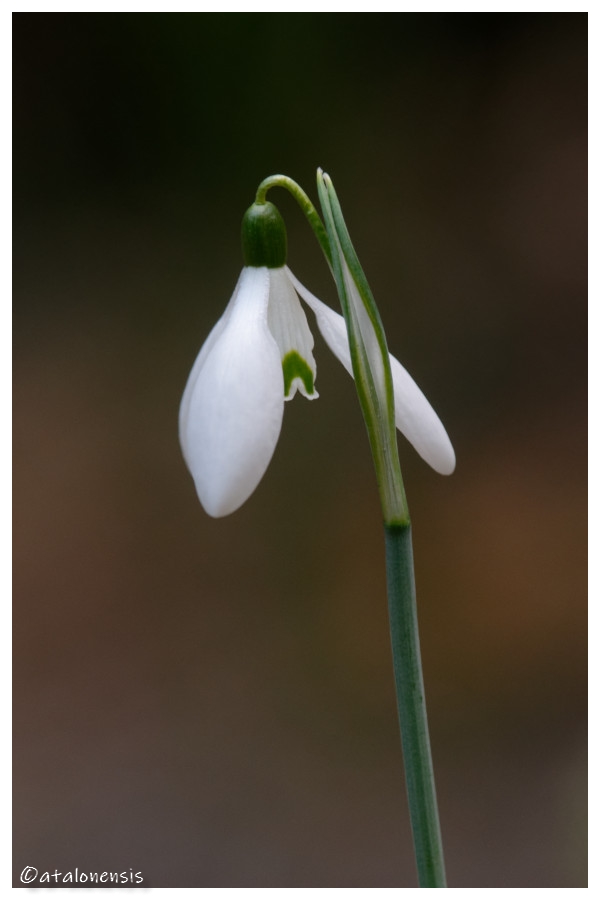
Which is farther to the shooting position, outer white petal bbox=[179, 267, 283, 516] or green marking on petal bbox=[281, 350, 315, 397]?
green marking on petal bbox=[281, 350, 315, 397]

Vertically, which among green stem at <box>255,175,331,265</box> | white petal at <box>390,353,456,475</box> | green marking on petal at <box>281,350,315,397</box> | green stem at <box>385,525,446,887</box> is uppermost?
green stem at <box>255,175,331,265</box>

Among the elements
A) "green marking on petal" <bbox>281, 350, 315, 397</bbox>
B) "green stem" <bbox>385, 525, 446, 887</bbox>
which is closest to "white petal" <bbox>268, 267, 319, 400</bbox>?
"green marking on petal" <bbox>281, 350, 315, 397</bbox>

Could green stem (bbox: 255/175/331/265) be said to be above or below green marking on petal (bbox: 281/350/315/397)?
above

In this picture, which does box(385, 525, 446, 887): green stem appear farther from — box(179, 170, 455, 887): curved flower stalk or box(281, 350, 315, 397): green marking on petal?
box(281, 350, 315, 397): green marking on petal

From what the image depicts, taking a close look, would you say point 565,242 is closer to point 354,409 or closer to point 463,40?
point 463,40

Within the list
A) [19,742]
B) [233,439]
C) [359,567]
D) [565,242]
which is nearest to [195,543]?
[359,567]

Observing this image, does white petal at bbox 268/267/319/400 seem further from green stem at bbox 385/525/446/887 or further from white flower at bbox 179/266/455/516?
green stem at bbox 385/525/446/887

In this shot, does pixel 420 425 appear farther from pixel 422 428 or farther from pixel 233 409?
pixel 233 409

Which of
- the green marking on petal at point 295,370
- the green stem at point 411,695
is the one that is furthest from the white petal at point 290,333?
the green stem at point 411,695

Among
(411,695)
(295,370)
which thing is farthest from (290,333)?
(411,695)

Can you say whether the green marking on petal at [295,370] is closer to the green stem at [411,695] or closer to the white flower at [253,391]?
the white flower at [253,391]
